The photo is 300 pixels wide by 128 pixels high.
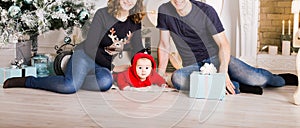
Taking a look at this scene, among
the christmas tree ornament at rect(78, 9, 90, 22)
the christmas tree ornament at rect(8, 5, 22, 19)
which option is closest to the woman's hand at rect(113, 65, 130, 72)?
the christmas tree ornament at rect(78, 9, 90, 22)

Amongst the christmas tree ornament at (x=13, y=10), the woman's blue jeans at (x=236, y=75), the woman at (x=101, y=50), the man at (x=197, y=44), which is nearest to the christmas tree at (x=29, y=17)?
the christmas tree ornament at (x=13, y=10)

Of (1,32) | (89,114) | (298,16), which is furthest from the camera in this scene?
(298,16)

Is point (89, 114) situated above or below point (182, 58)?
below

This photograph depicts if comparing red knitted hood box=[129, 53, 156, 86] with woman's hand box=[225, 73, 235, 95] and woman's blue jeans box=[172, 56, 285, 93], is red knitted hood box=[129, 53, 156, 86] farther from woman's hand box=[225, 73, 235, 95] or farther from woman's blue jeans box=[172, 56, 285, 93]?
woman's hand box=[225, 73, 235, 95]

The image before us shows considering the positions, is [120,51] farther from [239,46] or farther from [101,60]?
[239,46]

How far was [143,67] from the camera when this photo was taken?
2.54 m

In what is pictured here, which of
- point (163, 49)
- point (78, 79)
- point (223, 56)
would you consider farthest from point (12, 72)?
point (223, 56)

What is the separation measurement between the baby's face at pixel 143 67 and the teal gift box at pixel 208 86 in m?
0.27

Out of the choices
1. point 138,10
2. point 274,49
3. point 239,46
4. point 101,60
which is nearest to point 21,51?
point 101,60

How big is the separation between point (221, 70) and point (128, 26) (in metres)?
0.61

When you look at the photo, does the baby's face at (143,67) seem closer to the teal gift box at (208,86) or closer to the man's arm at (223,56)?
the teal gift box at (208,86)

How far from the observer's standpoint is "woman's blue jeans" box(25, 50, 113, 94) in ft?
8.45

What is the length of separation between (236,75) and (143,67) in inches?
21.5

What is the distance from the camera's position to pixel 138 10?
281 centimetres
